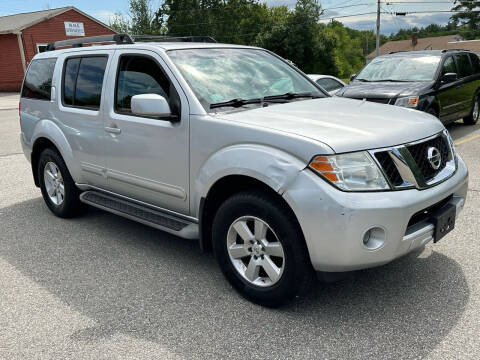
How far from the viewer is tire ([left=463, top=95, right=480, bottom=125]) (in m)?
11.0

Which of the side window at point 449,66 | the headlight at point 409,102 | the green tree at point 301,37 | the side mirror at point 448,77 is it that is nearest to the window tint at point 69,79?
the headlight at point 409,102

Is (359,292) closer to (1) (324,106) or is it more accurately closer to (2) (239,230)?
(2) (239,230)

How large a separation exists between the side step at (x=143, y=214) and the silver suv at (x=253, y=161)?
0.01 meters

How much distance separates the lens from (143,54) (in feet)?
13.2

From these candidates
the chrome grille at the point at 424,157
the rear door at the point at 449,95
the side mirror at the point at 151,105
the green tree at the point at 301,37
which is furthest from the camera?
the green tree at the point at 301,37

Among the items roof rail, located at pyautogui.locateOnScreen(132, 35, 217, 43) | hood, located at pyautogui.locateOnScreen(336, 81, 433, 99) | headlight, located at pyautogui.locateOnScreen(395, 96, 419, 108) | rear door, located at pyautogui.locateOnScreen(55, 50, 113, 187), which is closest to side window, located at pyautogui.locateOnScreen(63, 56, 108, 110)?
rear door, located at pyautogui.locateOnScreen(55, 50, 113, 187)

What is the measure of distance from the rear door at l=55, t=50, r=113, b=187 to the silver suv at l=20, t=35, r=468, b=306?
0.06 feet

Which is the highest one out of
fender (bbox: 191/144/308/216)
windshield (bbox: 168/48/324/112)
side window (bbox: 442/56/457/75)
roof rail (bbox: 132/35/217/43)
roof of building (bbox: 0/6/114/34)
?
roof rail (bbox: 132/35/217/43)

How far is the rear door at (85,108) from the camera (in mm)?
4461

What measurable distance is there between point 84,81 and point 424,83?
655 cm

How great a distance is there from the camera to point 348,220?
273 centimetres

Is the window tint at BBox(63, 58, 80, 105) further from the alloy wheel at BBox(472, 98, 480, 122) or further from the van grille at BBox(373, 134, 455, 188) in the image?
the alloy wheel at BBox(472, 98, 480, 122)

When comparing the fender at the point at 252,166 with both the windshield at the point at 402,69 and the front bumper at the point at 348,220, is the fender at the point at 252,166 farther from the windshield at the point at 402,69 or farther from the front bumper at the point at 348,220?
the windshield at the point at 402,69

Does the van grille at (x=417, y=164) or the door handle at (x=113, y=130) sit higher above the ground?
the van grille at (x=417, y=164)
